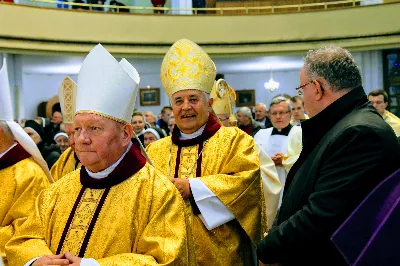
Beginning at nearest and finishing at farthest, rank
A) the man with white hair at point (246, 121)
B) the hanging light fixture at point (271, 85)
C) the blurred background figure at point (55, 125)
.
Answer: the man with white hair at point (246, 121) → the blurred background figure at point (55, 125) → the hanging light fixture at point (271, 85)

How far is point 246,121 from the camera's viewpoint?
7.48m

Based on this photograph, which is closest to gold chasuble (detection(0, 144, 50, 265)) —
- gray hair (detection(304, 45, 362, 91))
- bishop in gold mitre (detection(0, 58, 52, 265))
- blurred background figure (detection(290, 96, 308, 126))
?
bishop in gold mitre (detection(0, 58, 52, 265))

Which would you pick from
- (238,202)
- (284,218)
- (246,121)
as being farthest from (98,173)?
(246,121)

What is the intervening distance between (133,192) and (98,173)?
200 millimetres

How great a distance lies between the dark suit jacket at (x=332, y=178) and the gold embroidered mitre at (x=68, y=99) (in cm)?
262

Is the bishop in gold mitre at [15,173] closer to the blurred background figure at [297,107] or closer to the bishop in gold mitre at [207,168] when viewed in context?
the bishop in gold mitre at [207,168]

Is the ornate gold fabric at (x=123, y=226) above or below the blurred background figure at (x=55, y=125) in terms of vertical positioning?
below

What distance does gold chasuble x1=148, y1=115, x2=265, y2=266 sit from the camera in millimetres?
3391

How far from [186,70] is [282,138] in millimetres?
2611

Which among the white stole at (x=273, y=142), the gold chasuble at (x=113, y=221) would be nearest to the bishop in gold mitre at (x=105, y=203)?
the gold chasuble at (x=113, y=221)

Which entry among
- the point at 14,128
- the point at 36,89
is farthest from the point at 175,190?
the point at 36,89

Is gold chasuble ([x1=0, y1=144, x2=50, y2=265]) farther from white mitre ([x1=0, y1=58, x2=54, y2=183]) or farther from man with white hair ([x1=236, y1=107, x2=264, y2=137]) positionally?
man with white hair ([x1=236, y1=107, x2=264, y2=137])

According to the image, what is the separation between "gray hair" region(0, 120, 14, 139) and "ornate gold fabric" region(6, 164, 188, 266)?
115cm

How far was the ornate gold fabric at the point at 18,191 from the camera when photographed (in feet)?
11.3
